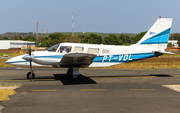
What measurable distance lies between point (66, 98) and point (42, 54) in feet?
18.0

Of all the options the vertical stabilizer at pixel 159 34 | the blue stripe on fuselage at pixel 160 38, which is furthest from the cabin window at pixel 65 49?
the blue stripe on fuselage at pixel 160 38

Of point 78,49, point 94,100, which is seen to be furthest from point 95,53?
point 94,100

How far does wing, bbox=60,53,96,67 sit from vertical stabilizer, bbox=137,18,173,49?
5.79 m

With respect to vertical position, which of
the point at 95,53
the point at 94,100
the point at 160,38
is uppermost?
the point at 160,38

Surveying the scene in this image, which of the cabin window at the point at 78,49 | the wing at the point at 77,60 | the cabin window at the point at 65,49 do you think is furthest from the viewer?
the cabin window at the point at 78,49

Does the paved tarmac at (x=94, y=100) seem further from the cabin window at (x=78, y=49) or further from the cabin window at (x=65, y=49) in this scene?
the cabin window at (x=78, y=49)

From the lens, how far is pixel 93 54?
13500mm

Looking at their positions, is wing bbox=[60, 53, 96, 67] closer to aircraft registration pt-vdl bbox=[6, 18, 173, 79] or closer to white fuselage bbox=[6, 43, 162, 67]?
aircraft registration pt-vdl bbox=[6, 18, 173, 79]

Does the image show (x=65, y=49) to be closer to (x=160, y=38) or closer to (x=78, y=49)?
(x=78, y=49)

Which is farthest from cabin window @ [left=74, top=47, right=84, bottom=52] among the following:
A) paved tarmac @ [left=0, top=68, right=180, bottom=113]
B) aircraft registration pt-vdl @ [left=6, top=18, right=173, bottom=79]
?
paved tarmac @ [left=0, top=68, right=180, bottom=113]

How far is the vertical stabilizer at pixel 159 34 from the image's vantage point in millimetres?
17578

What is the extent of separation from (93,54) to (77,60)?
1.76 meters

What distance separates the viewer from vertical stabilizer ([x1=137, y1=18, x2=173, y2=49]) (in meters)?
17.6
